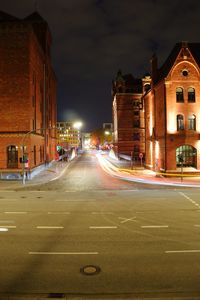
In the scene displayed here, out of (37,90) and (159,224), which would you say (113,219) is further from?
(37,90)

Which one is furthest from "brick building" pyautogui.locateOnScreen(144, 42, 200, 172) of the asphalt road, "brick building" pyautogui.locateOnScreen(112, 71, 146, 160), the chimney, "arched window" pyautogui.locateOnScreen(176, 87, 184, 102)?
"brick building" pyautogui.locateOnScreen(112, 71, 146, 160)

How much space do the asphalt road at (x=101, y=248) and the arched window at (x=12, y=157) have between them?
1403 centimetres

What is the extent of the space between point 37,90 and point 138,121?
100 feet

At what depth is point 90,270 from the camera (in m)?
8.53

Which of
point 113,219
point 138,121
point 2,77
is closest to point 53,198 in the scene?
point 113,219

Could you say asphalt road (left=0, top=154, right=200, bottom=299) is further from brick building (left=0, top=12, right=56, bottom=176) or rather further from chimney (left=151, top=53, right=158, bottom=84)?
chimney (left=151, top=53, right=158, bottom=84)

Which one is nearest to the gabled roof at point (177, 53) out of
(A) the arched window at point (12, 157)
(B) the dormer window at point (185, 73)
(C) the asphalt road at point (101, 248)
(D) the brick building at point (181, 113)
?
(D) the brick building at point (181, 113)

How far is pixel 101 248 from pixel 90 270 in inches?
74.5

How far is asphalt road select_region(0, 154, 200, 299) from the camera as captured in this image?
7.50 m

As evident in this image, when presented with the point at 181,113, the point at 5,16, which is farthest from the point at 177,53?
the point at 5,16

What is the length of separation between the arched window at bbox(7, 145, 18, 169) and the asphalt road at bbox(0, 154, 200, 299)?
14.0 m

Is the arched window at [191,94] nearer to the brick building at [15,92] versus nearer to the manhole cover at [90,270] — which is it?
the brick building at [15,92]

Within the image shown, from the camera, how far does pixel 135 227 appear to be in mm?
13180

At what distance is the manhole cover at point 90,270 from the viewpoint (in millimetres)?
8369
